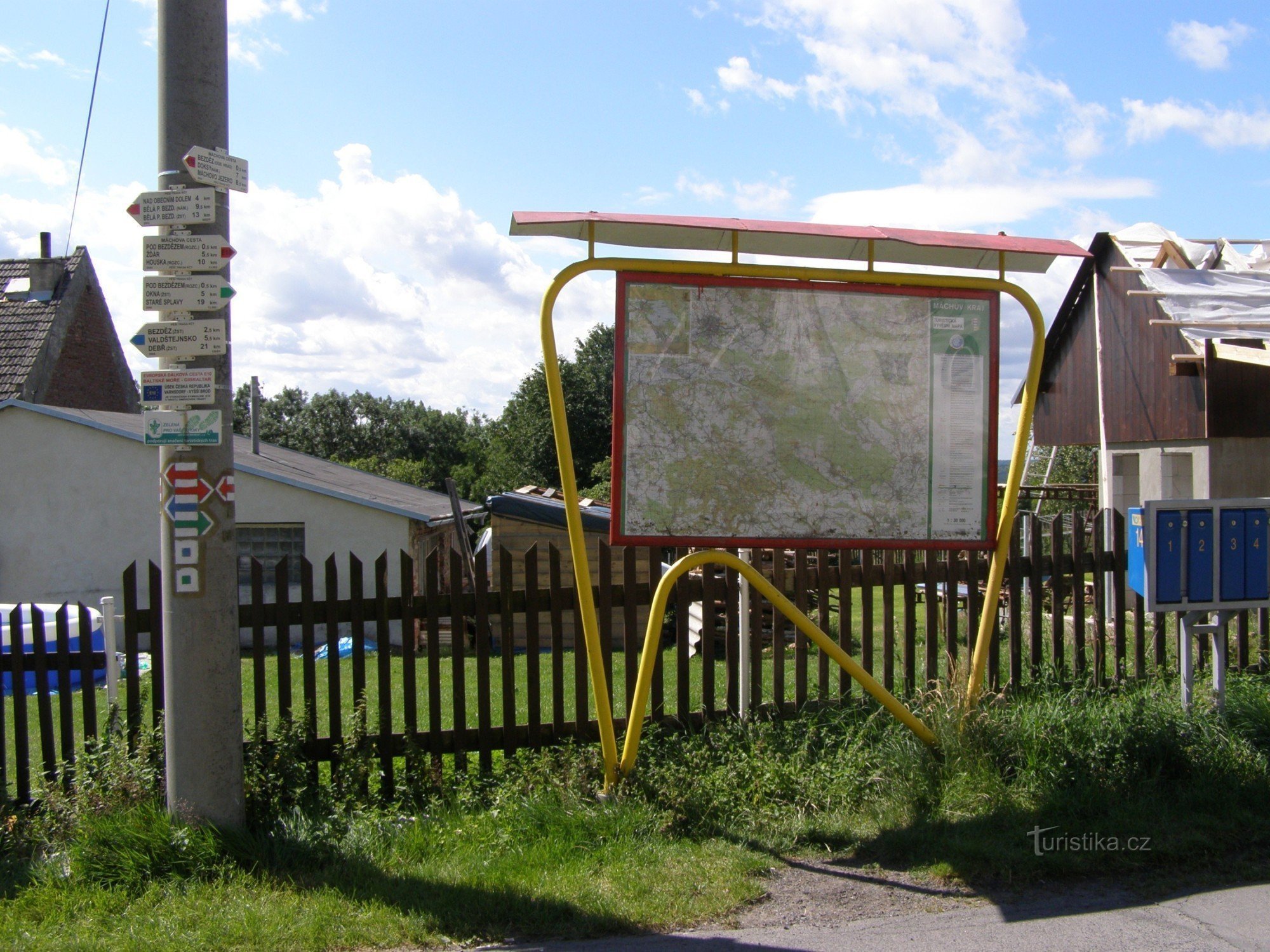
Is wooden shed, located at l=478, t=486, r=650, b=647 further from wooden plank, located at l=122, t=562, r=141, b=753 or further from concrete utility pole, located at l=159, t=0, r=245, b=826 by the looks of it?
concrete utility pole, located at l=159, t=0, r=245, b=826

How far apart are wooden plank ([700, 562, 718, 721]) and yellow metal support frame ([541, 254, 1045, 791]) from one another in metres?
0.75

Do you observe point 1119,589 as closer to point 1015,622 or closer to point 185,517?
point 1015,622

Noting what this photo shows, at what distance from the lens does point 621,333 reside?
5.02 meters

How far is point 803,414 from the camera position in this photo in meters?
5.29

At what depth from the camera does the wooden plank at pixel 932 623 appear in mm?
6246

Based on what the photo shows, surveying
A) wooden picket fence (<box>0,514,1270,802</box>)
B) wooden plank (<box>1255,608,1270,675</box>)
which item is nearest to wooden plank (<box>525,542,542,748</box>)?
wooden picket fence (<box>0,514,1270,802</box>)

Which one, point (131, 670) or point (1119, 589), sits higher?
point (1119, 589)

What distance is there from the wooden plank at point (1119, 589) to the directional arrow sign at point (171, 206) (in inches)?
231

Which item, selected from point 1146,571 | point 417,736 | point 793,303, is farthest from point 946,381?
point 417,736

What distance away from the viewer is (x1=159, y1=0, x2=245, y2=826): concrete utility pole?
443 centimetres

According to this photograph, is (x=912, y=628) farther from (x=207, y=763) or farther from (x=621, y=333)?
(x=207, y=763)

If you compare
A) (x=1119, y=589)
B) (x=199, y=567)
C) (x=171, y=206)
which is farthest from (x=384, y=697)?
(x=1119, y=589)

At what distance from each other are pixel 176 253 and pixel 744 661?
3707mm

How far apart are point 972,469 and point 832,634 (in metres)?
7.96
